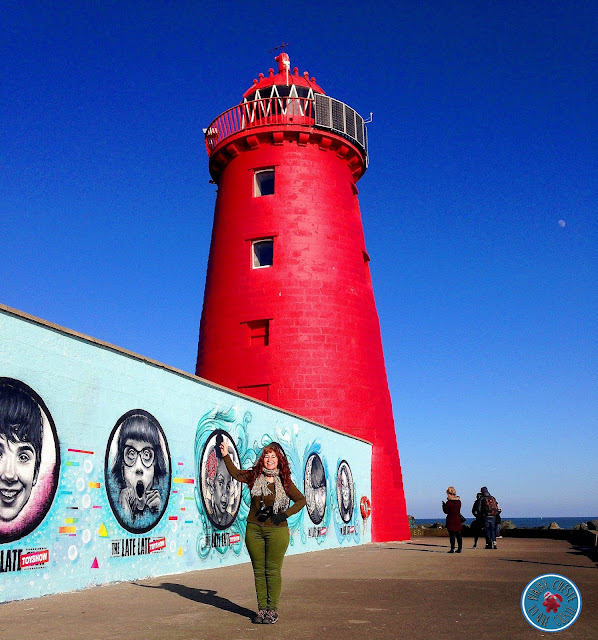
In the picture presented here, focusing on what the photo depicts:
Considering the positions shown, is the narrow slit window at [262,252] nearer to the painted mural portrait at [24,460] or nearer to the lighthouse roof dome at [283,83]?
the lighthouse roof dome at [283,83]

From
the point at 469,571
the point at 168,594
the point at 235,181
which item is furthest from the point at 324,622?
the point at 235,181

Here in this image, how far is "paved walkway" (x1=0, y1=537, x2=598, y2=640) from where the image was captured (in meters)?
5.88

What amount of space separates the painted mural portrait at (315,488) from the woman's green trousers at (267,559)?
11322 mm

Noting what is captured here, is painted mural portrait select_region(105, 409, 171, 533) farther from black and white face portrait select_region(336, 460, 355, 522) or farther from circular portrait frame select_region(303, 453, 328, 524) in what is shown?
black and white face portrait select_region(336, 460, 355, 522)

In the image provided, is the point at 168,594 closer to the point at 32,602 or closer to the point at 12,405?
the point at 32,602

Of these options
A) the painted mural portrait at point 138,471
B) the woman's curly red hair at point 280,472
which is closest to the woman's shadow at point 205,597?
the painted mural portrait at point 138,471

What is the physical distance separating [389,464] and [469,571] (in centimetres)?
1191

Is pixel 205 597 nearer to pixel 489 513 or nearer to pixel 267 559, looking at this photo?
pixel 267 559

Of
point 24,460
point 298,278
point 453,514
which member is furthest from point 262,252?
point 24,460


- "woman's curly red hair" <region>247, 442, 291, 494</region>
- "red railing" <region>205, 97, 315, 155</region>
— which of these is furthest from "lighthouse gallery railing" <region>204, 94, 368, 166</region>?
"woman's curly red hair" <region>247, 442, 291, 494</region>

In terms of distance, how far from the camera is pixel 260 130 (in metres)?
23.3

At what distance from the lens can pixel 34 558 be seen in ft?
27.7

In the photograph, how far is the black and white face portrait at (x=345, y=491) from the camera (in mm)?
20203

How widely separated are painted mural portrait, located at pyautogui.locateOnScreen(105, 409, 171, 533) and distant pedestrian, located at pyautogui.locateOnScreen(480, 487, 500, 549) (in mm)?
10953
